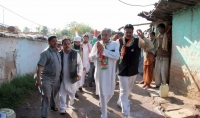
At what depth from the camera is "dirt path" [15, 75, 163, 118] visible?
178 inches

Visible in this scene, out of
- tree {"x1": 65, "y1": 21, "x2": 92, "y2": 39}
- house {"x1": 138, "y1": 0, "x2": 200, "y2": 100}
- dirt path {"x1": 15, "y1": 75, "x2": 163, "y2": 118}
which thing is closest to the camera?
dirt path {"x1": 15, "y1": 75, "x2": 163, "y2": 118}

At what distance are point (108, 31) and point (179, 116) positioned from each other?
2358 millimetres

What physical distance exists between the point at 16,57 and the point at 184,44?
5951 millimetres

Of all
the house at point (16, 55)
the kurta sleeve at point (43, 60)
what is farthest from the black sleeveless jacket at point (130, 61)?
the house at point (16, 55)

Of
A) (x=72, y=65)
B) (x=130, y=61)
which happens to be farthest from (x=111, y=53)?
(x=72, y=65)

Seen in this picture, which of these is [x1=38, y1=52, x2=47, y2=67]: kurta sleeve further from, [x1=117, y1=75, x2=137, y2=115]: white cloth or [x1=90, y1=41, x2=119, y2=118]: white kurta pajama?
[x1=117, y1=75, x2=137, y2=115]: white cloth

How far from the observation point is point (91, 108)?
4984mm

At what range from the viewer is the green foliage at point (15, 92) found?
4.91m

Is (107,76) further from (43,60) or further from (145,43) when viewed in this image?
(43,60)

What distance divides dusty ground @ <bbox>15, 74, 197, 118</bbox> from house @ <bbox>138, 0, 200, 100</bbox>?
67 cm

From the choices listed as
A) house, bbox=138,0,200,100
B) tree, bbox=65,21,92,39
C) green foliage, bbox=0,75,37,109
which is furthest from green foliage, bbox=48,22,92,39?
house, bbox=138,0,200,100

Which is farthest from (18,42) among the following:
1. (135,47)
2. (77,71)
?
(135,47)

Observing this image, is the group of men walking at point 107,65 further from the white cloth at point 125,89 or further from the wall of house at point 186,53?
the wall of house at point 186,53

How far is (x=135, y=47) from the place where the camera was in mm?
3973
